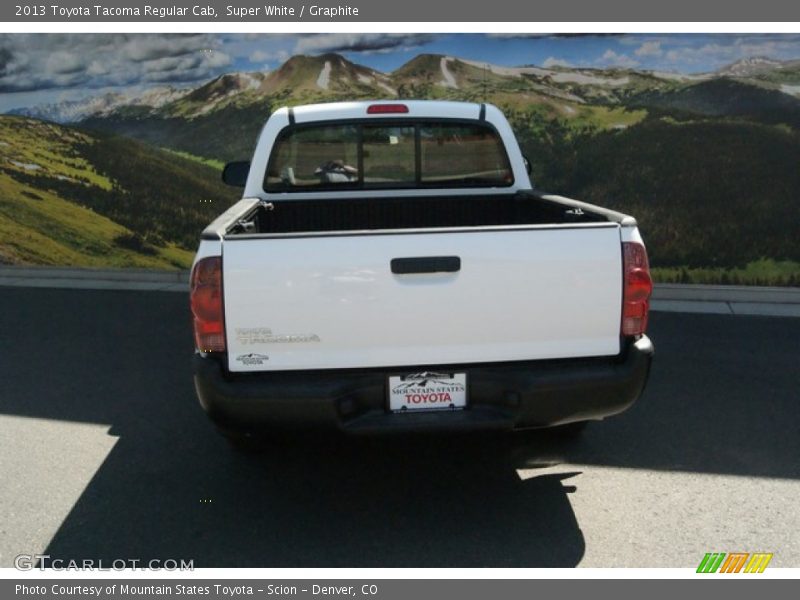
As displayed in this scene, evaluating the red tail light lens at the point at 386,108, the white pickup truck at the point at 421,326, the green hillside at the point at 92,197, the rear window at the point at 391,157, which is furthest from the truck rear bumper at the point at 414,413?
the green hillside at the point at 92,197

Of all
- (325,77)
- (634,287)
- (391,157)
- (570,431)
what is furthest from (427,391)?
(325,77)

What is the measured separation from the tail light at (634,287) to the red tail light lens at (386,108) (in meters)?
2.43

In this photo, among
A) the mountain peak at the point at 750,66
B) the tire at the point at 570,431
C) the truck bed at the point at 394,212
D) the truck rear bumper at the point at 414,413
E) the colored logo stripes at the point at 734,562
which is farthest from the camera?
the mountain peak at the point at 750,66

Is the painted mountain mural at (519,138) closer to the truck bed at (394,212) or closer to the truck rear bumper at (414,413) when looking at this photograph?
the truck bed at (394,212)

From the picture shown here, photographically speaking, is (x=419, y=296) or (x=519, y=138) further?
(x=519, y=138)

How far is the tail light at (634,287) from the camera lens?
3.65 m

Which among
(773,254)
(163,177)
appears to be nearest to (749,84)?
(773,254)

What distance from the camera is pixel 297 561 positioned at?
3.58 meters

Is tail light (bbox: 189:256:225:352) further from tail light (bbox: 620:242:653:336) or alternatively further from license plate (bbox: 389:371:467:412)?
tail light (bbox: 620:242:653:336)

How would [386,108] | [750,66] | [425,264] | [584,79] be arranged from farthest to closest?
1. [584,79]
2. [750,66]
3. [386,108]
4. [425,264]

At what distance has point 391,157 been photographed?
5711mm

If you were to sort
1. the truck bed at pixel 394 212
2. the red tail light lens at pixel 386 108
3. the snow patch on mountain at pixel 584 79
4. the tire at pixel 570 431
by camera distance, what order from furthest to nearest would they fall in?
1. the snow patch on mountain at pixel 584 79
2. the red tail light lens at pixel 386 108
3. the truck bed at pixel 394 212
4. the tire at pixel 570 431
